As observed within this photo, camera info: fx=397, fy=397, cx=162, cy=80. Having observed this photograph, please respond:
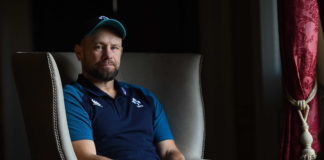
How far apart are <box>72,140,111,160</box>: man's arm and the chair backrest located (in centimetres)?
42

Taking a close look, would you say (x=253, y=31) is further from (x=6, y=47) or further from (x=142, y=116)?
(x=6, y=47)

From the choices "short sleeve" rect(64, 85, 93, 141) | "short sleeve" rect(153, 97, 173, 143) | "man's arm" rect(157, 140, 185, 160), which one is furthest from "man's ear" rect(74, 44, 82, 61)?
"man's arm" rect(157, 140, 185, 160)

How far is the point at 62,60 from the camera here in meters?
1.57

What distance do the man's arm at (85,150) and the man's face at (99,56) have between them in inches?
12.4

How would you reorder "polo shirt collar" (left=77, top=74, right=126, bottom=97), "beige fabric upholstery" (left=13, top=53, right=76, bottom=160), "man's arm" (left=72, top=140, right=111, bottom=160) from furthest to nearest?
"polo shirt collar" (left=77, top=74, right=126, bottom=97), "man's arm" (left=72, top=140, right=111, bottom=160), "beige fabric upholstery" (left=13, top=53, right=76, bottom=160)

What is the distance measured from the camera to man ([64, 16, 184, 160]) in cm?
140

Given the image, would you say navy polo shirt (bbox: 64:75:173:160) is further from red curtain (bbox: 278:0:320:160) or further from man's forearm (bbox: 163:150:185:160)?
red curtain (bbox: 278:0:320:160)

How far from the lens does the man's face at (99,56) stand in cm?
151

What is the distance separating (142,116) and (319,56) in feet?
2.75

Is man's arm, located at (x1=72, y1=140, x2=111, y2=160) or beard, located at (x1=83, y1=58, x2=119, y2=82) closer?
man's arm, located at (x1=72, y1=140, x2=111, y2=160)

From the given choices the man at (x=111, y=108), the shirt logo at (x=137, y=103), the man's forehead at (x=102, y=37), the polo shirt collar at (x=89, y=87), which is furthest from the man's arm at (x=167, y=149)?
the man's forehead at (x=102, y=37)

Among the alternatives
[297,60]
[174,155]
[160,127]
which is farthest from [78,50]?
[297,60]

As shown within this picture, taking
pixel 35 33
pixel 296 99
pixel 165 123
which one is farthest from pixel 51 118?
pixel 35 33

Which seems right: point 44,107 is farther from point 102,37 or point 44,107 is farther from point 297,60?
point 297,60
